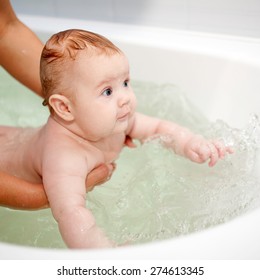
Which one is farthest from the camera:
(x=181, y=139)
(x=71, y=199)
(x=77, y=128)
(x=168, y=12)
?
(x=168, y=12)

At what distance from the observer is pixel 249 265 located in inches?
28.6

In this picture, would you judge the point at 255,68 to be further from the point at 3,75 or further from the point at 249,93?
the point at 3,75

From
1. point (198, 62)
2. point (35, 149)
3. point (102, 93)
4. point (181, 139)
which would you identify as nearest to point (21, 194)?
point (35, 149)

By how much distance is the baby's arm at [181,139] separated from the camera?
1089 mm

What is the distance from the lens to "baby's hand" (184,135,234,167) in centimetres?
108

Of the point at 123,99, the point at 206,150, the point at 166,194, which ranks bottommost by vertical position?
the point at 166,194

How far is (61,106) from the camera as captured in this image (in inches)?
39.8

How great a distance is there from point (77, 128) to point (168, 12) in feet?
1.92

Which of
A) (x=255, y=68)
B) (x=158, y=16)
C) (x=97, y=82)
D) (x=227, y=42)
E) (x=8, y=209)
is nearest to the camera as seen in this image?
(x=97, y=82)

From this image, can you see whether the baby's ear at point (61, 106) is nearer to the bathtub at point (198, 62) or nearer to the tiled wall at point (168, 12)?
the bathtub at point (198, 62)

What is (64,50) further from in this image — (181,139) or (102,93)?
(181,139)

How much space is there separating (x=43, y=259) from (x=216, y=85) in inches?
30.5

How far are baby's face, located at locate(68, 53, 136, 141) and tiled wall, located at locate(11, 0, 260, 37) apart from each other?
528 millimetres

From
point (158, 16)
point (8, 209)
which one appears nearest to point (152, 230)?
point (8, 209)
